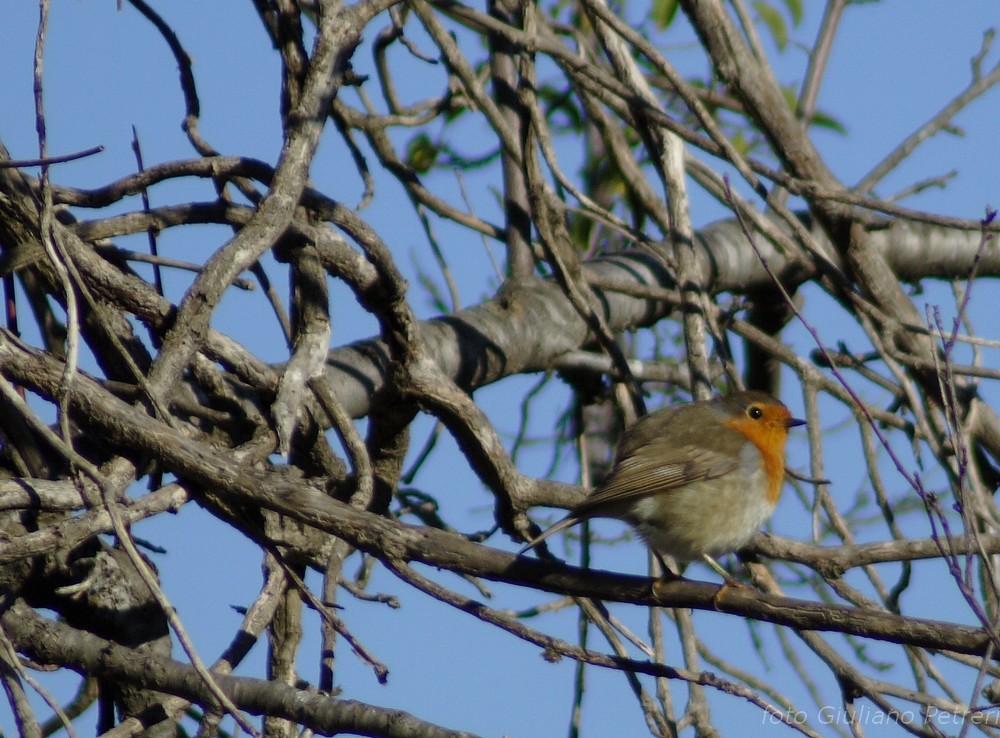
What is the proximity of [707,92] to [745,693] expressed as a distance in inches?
157

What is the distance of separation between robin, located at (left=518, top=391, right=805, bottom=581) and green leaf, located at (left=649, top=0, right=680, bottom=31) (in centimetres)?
211

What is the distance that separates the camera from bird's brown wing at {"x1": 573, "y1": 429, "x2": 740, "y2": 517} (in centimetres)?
409

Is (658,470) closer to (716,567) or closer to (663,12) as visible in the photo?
(716,567)

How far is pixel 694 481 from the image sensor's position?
443cm

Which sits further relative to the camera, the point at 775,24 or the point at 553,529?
the point at 775,24

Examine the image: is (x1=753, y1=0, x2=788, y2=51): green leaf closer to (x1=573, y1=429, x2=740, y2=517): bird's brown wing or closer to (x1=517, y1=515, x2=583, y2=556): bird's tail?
(x1=573, y1=429, x2=740, y2=517): bird's brown wing

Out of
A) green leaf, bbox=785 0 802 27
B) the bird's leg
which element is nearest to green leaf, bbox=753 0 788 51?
green leaf, bbox=785 0 802 27

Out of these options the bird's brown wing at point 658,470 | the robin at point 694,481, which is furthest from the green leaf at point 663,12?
the bird's brown wing at point 658,470

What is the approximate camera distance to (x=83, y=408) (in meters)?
3.10

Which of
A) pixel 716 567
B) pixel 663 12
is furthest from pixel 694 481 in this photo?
pixel 663 12

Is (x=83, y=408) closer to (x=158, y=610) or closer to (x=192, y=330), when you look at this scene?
(x=192, y=330)

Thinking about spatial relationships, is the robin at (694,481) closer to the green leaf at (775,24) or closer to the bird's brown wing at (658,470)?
the bird's brown wing at (658,470)

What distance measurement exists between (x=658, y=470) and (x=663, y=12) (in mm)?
2624

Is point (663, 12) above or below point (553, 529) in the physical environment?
above
